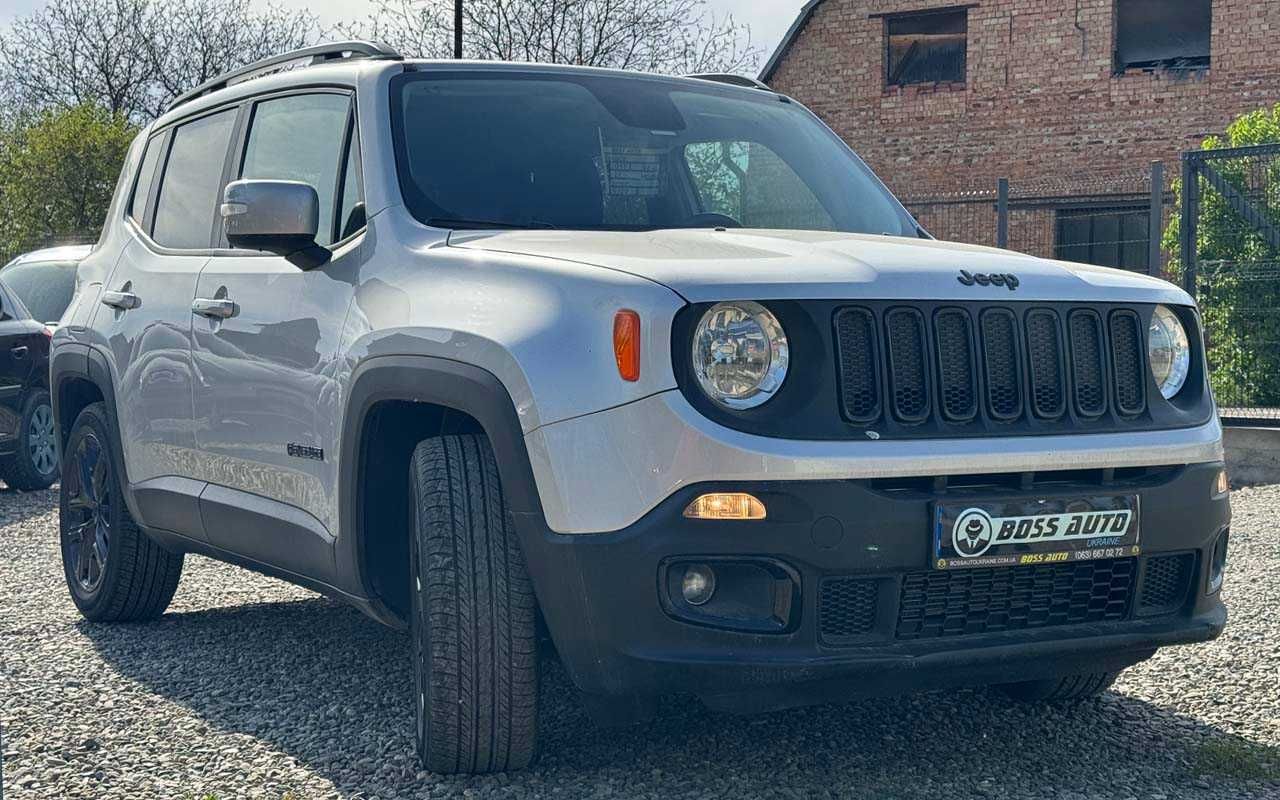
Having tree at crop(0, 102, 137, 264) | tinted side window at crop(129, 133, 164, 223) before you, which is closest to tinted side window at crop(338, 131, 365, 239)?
tinted side window at crop(129, 133, 164, 223)

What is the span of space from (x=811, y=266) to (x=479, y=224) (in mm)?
1134

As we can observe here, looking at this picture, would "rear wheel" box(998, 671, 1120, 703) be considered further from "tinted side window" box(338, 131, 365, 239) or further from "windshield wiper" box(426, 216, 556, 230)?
"tinted side window" box(338, 131, 365, 239)

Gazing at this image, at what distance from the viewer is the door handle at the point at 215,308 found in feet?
17.3

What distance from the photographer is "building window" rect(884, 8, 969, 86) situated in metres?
27.8

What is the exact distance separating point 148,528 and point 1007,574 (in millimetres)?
3275

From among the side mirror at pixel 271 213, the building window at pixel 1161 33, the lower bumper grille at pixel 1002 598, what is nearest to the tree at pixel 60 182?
the building window at pixel 1161 33

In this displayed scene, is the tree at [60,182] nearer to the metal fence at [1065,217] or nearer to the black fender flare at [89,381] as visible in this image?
the metal fence at [1065,217]

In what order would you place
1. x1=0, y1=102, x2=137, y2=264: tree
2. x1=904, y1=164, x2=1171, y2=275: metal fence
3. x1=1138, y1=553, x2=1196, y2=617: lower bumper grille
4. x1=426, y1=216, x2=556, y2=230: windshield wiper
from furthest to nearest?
x1=0, y1=102, x2=137, y2=264: tree < x1=904, y1=164, x2=1171, y2=275: metal fence < x1=426, y1=216, x2=556, y2=230: windshield wiper < x1=1138, y1=553, x2=1196, y2=617: lower bumper grille

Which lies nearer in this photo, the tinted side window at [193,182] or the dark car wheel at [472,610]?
the dark car wheel at [472,610]

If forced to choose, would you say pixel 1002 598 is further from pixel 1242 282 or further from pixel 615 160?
pixel 1242 282

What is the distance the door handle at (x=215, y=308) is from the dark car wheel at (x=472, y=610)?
1391 millimetres

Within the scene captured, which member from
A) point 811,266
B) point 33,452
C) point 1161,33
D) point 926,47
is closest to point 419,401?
point 811,266

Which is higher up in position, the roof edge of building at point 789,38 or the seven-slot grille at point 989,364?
the roof edge of building at point 789,38

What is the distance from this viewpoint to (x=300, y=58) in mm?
5895
